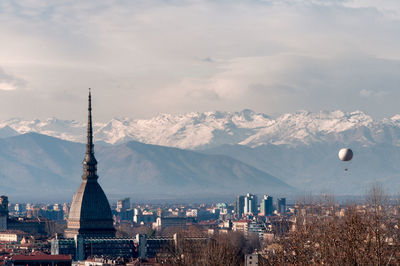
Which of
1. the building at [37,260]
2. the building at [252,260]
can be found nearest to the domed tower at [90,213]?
the building at [37,260]

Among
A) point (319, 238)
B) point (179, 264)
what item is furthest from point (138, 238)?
point (319, 238)

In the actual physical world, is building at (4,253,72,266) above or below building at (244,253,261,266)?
above

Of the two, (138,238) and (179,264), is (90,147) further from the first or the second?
(179,264)

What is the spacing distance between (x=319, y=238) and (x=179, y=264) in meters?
23.6

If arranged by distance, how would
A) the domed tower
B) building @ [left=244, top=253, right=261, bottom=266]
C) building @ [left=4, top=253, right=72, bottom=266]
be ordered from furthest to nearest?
the domed tower, building @ [left=4, top=253, right=72, bottom=266], building @ [left=244, top=253, right=261, bottom=266]

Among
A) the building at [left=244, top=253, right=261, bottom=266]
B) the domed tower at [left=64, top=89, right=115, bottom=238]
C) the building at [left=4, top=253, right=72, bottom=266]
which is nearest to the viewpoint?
the building at [left=244, top=253, right=261, bottom=266]

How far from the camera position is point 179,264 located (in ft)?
311

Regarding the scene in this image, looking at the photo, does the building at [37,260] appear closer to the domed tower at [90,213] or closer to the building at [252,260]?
the building at [252,260]

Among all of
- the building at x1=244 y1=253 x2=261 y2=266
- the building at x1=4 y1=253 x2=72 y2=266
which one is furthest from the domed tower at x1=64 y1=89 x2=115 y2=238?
the building at x1=244 y1=253 x2=261 y2=266

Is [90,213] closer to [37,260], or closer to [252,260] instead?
[37,260]

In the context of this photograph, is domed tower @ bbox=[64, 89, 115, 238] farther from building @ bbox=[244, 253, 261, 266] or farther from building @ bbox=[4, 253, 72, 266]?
building @ bbox=[244, 253, 261, 266]

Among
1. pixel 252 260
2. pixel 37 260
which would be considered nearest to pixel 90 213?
pixel 37 260

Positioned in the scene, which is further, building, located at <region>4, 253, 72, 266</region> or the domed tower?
the domed tower

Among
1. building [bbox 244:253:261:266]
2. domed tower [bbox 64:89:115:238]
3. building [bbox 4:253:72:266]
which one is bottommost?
building [bbox 244:253:261:266]
